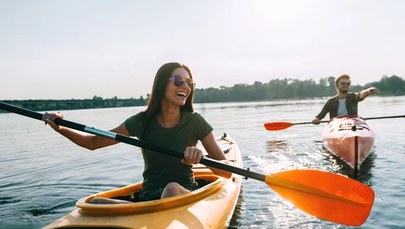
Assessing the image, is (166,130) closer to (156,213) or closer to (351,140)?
(156,213)

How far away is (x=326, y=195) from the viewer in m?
4.04

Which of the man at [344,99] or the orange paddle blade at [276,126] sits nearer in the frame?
the man at [344,99]

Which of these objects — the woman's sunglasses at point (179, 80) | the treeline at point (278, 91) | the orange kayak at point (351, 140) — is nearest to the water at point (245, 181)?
the orange kayak at point (351, 140)

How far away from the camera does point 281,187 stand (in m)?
4.04

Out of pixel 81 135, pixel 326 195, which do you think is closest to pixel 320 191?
pixel 326 195

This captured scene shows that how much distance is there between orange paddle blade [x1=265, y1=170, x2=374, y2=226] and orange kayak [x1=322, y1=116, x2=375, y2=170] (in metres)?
3.86

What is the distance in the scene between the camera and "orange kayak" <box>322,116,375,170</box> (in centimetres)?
778

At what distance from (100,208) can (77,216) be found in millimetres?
250

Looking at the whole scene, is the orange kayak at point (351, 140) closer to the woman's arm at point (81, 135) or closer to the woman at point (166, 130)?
the woman at point (166, 130)

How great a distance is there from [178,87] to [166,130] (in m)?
0.51

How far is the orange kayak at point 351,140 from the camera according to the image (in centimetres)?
778

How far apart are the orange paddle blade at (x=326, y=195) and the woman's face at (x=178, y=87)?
52.8 inches

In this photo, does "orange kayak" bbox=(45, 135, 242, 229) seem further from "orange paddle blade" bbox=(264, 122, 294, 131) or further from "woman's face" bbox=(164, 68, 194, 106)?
"orange paddle blade" bbox=(264, 122, 294, 131)

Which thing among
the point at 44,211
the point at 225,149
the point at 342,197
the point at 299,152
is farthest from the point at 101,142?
the point at 299,152
